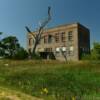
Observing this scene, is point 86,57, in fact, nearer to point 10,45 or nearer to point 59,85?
point 10,45

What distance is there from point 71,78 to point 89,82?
1124mm

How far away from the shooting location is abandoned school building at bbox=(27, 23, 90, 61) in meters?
58.8

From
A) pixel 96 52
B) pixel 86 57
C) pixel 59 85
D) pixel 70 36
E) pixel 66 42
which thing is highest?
pixel 70 36

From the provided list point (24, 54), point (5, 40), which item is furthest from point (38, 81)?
point (5, 40)

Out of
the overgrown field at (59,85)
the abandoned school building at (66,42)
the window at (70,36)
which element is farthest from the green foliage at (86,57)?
the overgrown field at (59,85)

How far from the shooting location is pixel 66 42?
6038 centimetres

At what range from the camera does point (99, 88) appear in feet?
38.2

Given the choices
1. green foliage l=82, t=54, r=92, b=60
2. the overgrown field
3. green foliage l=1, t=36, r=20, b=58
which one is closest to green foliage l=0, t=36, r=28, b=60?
green foliage l=1, t=36, r=20, b=58

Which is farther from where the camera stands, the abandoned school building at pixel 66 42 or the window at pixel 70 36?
the window at pixel 70 36

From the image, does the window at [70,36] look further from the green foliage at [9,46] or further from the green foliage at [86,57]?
the green foliage at [9,46]

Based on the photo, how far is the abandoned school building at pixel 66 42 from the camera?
58844mm

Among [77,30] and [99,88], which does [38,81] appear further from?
[77,30]

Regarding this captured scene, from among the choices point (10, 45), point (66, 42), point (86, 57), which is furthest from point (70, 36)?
point (10, 45)

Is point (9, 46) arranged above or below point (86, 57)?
above
